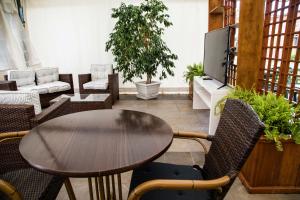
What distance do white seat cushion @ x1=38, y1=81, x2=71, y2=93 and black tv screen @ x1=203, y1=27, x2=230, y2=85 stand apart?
2805 millimetres

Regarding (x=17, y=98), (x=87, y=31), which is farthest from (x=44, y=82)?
(x=17, y=98)

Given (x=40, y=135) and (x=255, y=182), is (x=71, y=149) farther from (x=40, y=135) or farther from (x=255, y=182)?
(x=255, y=182)

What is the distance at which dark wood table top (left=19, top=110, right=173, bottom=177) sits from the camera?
88 cm

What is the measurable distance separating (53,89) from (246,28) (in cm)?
349

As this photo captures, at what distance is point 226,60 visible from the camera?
2.71m

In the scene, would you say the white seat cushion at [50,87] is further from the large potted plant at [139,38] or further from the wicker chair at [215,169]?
the wicker chair at [215,169]

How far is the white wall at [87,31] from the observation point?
5008mm

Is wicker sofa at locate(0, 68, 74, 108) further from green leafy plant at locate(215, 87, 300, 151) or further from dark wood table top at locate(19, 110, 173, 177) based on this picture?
green leafy plant at locate(215, 87, 300, 151)

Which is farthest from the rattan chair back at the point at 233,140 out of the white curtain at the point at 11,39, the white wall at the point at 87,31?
the white curtain at the point at 11,39

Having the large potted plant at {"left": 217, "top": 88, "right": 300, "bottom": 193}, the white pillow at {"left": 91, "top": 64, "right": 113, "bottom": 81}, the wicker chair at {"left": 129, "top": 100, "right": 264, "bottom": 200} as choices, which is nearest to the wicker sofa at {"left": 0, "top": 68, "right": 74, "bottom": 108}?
the white pillow at {"left": 91, "top": 64, "right": 113, "bottom": 81}

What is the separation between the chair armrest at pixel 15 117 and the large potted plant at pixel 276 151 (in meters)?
1.84

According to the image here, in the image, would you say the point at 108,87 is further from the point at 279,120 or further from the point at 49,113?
the point at 279,120

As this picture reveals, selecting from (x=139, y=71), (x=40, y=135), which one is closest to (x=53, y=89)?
(x=139, y=71)

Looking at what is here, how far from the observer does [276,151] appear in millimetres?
1680
